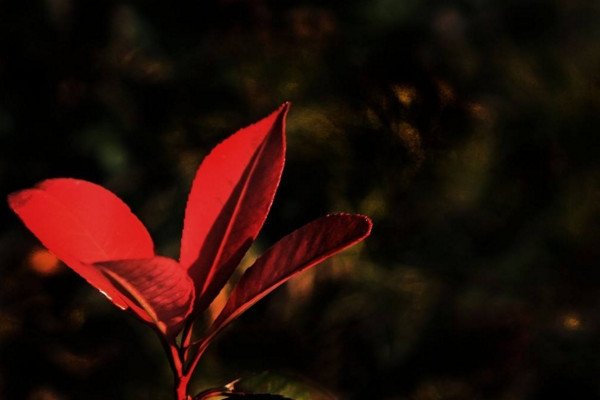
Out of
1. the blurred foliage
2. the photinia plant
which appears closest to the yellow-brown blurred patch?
the blurred foliage

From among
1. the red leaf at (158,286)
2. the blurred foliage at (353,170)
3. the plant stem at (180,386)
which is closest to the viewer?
the red leaf at (158,286)

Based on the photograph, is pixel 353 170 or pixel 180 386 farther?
pixel 353 170

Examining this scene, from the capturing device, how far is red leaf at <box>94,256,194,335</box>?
1.58ft

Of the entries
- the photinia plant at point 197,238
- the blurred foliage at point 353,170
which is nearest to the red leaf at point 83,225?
the photinia plant at point 197,238

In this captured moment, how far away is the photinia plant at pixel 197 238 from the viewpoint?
20.8 inches

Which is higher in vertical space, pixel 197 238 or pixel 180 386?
pixel 197 238

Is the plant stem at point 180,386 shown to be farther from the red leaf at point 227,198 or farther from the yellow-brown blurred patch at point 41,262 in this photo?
the yellow-brown blurred patch at point 41,262

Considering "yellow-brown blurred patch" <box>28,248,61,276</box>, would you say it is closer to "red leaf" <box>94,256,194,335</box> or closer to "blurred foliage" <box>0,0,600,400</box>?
"blurred foliage" <box>0,0,600,400</box>

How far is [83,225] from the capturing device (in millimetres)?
559

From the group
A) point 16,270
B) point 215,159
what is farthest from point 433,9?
point 16,270

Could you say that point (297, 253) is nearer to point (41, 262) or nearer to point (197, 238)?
point (197, 238)

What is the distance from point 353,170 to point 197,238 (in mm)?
301

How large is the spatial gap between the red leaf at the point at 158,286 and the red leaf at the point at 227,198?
5 cm

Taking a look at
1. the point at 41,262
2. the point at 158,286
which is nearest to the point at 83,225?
the point at 158,286
